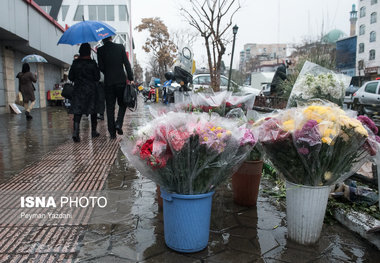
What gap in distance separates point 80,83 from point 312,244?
565 cm

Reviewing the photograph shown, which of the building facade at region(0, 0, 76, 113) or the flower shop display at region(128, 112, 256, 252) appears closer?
the flower shop display at region(128, 112, 256, 252)

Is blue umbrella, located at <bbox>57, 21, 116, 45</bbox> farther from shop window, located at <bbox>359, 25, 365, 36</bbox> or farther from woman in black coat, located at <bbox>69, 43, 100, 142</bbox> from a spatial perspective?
shop window, located at <bbox>359, 25, 365, 36</bbox>

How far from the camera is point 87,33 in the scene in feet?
21.5

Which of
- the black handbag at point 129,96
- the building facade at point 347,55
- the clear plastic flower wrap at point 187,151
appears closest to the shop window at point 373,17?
the building facade at point 347,55

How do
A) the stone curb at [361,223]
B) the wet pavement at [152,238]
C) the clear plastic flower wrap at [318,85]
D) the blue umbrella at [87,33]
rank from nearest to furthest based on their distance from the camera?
the wet pavement at [152,238] < the stone curb at [361,223] < the clear plastic flower wrap at [318,85] < the blue umbrella at [87,33]

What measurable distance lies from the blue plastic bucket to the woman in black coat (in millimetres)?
4866

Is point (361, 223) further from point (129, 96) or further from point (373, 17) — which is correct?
point (373, 17)

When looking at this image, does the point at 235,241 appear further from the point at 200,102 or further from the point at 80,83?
the point at 80,83

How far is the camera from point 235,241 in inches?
108

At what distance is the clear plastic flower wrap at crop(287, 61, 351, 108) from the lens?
4.19 meters

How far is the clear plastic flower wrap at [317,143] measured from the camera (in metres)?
2.41

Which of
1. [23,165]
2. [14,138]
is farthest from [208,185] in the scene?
[14,138]

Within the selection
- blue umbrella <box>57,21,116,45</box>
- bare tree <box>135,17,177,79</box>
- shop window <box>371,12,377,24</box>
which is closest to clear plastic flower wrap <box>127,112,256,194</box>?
blue umbrella <box>57,21,116,45</box>

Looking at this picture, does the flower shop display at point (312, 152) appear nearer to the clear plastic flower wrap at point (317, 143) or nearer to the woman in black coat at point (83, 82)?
the clear plastic flower wrap at point (317, 143)
